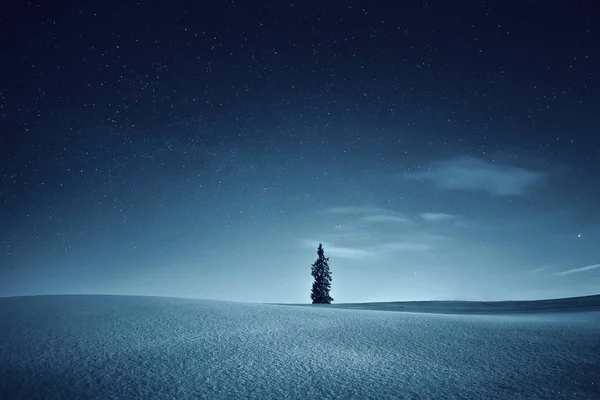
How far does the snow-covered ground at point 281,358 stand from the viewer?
15.3 ft

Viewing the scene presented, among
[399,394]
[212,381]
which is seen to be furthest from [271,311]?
[399,394]

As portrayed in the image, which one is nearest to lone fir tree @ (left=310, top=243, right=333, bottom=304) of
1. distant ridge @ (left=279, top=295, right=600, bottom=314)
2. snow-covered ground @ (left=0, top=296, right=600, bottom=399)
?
distant ridge @ (left=279, top=295, right=600, bottom=314)

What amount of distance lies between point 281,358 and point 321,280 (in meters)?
30.7

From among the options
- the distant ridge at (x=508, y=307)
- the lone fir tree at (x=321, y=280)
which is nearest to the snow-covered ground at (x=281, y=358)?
the distant ridge at (x=508, y=307)

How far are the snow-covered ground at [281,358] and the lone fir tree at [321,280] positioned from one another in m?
26.8

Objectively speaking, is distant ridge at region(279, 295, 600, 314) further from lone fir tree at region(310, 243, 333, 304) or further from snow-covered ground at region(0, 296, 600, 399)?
lone fir tree at region(310, 243, 333, 304)

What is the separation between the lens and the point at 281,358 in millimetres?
5871

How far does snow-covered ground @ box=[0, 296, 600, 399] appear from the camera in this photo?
467cm

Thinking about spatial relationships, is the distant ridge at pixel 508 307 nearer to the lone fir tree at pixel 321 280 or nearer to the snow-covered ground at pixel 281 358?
the snow-covered ground at pixel 281 358

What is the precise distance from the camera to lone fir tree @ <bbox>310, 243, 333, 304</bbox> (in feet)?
115

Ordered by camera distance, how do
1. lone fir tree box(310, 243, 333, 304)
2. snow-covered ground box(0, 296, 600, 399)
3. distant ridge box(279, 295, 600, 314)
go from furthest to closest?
lone fir tree box(310, 243, 333, 304) < distant ridge box(279, 295, 600, 314) < snow-covered ground box(0, 296, 600, 399)

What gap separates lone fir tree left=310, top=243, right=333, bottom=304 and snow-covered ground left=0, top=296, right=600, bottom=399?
26.8 m

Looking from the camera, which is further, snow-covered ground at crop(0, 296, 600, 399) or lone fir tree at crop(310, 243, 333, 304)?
lone fir tree at crop(310, 243, 333, 304)

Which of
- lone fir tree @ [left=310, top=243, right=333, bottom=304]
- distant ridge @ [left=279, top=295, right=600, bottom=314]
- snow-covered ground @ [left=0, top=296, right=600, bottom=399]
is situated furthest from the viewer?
lone fir tree @ [left=310, top=243, right=333, bottom=304]
